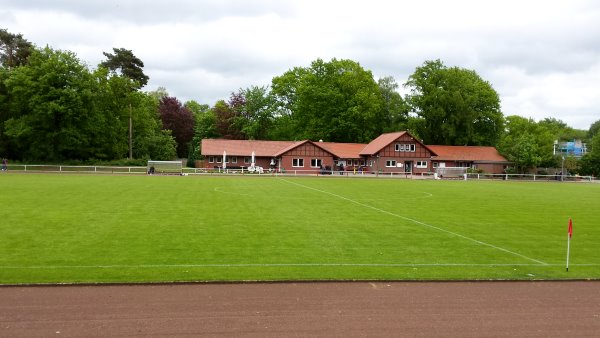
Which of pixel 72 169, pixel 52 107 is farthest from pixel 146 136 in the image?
pixel 72 169

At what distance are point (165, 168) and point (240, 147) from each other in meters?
21.7

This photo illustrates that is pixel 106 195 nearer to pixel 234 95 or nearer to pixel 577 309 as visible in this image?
pixel 577 309

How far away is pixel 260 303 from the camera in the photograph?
27.1 feet

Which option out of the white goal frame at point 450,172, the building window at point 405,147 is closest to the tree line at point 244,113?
the building window at point 405,147

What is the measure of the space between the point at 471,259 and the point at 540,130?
87672 mm

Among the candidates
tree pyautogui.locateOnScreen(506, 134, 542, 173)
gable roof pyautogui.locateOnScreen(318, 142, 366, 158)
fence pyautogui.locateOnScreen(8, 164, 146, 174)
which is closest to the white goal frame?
tree pyautogui.locateOnScreen(506, 134, 542, 173)

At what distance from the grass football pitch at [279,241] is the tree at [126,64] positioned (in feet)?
236

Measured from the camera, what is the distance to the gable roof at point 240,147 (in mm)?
76875

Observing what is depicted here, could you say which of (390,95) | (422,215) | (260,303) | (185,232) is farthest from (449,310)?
(390,95)

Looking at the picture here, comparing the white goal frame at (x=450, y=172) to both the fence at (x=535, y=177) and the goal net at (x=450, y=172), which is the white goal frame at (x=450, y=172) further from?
the fence at (x=535, y=177)

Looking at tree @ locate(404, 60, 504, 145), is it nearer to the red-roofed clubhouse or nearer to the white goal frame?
the red-roofed clubhouse

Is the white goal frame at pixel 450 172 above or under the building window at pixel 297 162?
under

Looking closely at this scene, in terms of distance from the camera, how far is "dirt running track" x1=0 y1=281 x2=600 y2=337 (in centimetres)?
703

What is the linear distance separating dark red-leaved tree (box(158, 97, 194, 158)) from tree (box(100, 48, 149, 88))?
12.5 meters
